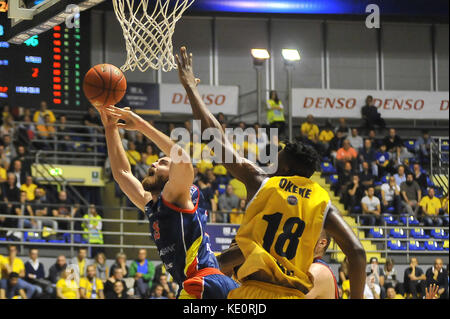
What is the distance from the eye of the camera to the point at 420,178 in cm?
1844

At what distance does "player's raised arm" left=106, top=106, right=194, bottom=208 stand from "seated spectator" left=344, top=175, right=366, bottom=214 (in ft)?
39.7

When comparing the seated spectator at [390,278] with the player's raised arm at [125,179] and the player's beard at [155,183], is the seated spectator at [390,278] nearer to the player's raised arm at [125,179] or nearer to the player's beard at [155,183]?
the player's raised arm at [125,179]

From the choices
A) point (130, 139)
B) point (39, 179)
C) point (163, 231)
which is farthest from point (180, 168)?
point (130, 139)

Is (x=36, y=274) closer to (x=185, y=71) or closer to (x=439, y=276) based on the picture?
(x=439, y=276)

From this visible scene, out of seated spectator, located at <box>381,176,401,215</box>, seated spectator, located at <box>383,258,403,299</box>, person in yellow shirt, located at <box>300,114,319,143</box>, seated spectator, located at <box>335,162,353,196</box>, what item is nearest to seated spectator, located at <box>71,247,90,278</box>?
seated spectator, located at <box>383,258,403,299</box>

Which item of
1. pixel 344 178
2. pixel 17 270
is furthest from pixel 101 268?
pixel 344 178

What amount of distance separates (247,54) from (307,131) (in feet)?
13.1

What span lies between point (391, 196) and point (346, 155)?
60.6 inches

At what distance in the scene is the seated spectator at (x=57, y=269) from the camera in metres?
13.2

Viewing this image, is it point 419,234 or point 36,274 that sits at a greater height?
point 419,234

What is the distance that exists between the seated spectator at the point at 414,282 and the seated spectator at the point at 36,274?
6.25 meters

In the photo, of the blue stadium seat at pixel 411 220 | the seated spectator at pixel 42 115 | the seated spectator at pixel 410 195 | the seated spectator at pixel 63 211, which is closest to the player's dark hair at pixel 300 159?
the seated spectator at pixel 63 211

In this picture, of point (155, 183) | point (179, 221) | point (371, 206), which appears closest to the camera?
point (179, 221)

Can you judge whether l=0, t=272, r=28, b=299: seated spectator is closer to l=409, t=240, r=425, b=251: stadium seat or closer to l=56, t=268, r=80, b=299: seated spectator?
l=56, t=268, r=80, b=299: seated spectator
